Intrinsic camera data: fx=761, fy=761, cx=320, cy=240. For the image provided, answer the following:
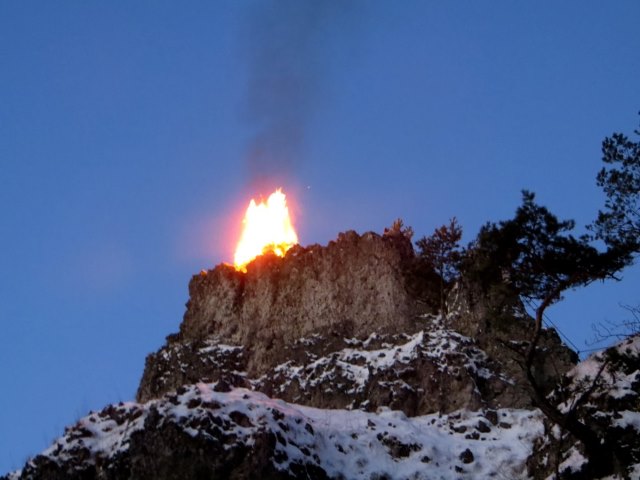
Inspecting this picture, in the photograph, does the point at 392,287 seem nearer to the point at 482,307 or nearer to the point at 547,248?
the point at 482,307

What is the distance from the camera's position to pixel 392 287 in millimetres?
43156

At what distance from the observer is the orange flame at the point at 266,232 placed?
52844 millimetres

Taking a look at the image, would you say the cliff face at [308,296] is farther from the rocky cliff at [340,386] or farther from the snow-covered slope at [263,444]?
the snow-covered slope at [263,444]

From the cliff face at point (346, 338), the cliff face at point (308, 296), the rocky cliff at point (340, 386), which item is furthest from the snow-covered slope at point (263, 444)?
the cliff face at point (308, 296)

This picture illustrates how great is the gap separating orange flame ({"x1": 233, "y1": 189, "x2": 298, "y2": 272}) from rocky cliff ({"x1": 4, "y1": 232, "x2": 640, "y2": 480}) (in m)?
3.50

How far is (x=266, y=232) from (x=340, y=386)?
20152 mm

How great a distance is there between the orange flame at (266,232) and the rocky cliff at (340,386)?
3.50 m

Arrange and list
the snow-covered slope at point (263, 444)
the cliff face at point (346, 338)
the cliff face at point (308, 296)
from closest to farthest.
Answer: the snow-covered slope at point (263, 444) → the cliff face at point (346, 338) → the cliff face at point (308, 296)

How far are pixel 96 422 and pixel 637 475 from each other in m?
20.5

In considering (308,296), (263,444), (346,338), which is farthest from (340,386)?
(263,444)

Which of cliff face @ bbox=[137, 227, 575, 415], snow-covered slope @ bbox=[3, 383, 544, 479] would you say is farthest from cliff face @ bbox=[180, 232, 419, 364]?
snow-covered slope @ bbox=[3, 383, 544, 479]

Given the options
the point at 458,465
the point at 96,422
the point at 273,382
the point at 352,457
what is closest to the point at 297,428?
the point at 352,457

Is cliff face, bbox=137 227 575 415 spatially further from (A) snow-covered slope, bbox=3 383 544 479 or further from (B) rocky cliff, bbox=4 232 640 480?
(A) snow-covered slope, bbox=3 383 544 479

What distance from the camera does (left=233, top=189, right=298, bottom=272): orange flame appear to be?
52.8 metres
